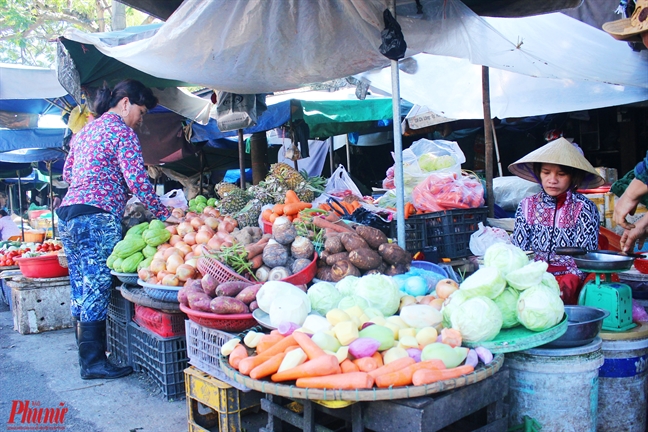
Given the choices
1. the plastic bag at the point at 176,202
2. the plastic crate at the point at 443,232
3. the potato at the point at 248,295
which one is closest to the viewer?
the potato at the point at 248,295

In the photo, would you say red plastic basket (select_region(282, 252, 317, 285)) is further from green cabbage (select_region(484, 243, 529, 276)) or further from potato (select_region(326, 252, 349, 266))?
green cabbage (select_region(484, 243, 529, 276))

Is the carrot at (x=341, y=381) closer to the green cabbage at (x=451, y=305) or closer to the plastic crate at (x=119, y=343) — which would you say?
the green cabbage at (x=451, y=305)

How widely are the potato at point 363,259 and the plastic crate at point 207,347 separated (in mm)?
881

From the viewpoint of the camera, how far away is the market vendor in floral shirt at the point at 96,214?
4.08 m

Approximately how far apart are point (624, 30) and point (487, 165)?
2.38 m

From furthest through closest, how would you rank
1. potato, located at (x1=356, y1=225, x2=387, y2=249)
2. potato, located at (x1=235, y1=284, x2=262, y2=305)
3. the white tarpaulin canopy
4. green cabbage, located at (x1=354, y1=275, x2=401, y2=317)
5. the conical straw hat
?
1. the white tarpaulin canopy
2. the conical straw hat
3. potato, located at (x1=356, y1=225, x2=387, y2=249)
4. potato, located at (x1=235, y1=284, x2=262, y2=305)
5. green cabbage, located at (x1=354, y1=275, x2=401, y2=317)

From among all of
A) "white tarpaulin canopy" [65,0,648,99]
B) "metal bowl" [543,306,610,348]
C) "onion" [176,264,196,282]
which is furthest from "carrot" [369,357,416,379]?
"white tarpaulin canopy" [65,0,648,99]

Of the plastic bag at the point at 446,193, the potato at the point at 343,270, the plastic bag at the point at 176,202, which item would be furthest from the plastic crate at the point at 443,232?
the plastic bag at the point at 176,202

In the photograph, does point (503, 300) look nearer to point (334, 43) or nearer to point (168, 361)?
point (168, 361)

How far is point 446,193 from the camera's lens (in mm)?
4016

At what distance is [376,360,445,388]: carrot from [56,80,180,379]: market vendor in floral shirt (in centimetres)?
303

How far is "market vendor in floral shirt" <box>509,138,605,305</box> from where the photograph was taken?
330cm

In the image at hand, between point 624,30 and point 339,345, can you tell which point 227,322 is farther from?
point 624,30

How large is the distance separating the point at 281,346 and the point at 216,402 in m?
0.91
